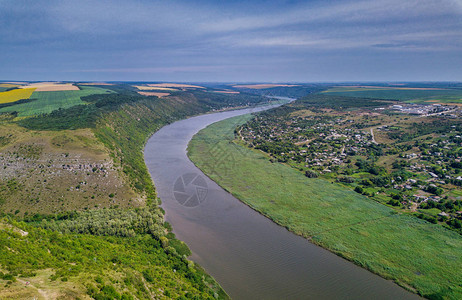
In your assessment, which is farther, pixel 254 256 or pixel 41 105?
pixel 41 105

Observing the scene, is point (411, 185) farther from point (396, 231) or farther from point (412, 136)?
point (412, 136)

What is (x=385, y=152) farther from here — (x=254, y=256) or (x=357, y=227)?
(x=254, y=256)

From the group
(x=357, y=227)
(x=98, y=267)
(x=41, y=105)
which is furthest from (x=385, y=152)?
(x=41, y=105)

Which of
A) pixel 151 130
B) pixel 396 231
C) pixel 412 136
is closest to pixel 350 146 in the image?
pixel 412 136

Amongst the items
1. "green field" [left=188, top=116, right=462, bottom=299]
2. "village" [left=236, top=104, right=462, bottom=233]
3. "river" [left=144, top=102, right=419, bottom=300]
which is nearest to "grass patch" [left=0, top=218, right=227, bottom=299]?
"river" [left=144, top=102, right=419, bottom=300]

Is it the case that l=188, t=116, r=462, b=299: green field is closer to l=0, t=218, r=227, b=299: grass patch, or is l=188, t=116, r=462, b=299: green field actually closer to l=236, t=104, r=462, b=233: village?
l=236, t=104, r=462, b=233: village

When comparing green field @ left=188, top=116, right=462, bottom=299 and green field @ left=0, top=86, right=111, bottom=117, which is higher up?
green field @ left=0, top=86, right=111, bottom=117
